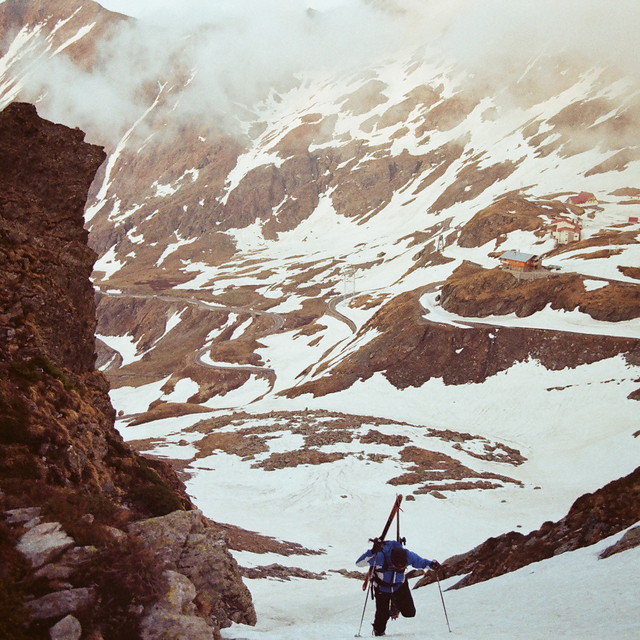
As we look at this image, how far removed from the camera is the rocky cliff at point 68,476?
7266 millimetres

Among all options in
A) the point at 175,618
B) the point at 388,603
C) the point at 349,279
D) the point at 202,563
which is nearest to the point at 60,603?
the point at 175,618

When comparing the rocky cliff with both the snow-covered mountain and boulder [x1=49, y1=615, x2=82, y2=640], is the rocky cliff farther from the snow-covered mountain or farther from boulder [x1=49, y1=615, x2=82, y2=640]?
the snow-covered mountain

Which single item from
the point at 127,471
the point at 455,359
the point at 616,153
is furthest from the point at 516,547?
the point at 616,153

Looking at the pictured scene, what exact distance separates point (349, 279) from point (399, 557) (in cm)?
12059

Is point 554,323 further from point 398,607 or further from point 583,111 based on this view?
point 583,111

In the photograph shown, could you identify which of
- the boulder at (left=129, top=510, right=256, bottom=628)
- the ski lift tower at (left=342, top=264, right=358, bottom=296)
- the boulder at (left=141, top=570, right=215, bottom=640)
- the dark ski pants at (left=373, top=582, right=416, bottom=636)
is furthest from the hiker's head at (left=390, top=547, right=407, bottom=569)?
the ski lift tower at (left=342, top=264, right=358, bottom=296)

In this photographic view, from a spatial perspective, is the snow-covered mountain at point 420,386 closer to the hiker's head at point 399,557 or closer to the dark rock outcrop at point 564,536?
the hiker's head at point 399,557

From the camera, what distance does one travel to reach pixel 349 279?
128m

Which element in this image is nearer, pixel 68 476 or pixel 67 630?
pixel 67 630

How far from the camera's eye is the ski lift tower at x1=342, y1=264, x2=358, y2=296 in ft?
390

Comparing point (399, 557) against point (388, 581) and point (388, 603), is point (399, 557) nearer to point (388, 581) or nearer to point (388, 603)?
point (388, 581)

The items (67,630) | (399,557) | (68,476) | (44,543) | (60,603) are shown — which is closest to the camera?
(67,630)

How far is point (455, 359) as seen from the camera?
181ft

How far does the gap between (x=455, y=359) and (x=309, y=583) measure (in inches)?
1588
